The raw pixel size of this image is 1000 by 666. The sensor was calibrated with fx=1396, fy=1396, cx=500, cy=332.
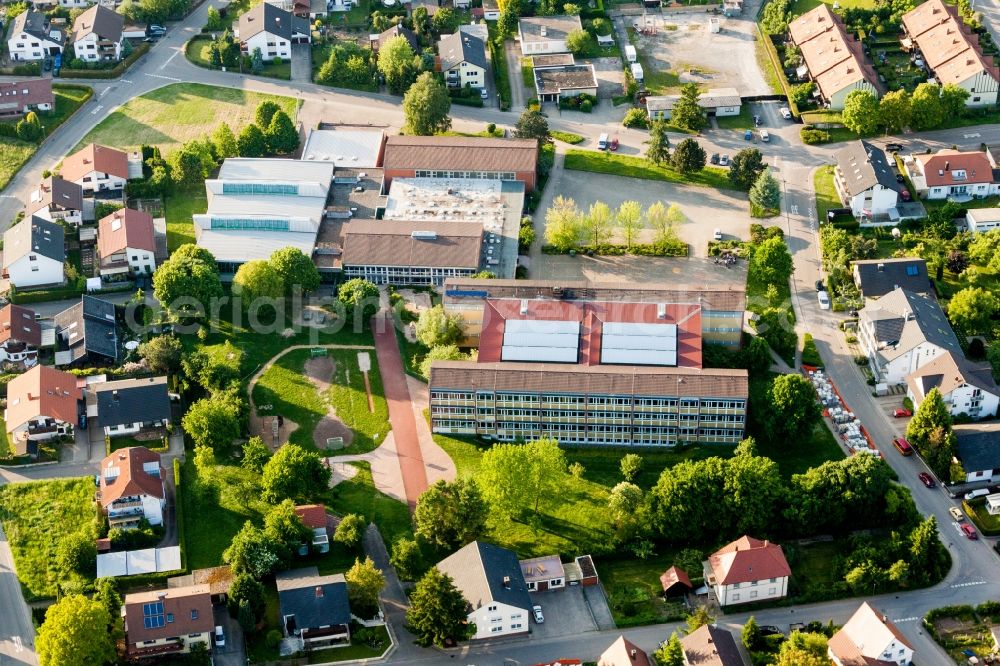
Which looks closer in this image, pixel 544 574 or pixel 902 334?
pixel 544 574

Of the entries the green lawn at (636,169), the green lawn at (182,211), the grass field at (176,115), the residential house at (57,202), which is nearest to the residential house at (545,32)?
the green lawn at (636,169)

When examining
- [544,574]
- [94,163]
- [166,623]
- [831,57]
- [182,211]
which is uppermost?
[831,57]

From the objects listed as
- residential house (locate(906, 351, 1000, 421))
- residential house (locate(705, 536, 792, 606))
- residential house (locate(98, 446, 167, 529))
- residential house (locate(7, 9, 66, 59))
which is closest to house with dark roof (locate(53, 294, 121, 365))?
residential house (locate(98, 446, 167, 529))

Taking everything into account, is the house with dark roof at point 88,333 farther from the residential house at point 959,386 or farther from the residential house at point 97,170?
the residential house at point 959,386

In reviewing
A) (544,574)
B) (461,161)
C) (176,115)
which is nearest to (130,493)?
(544,574)

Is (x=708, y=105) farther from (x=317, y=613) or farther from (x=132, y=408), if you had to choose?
(x=317, y=613)

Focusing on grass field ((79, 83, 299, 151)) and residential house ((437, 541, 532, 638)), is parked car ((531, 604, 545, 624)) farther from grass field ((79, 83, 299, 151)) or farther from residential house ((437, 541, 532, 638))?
grass field ((79, 83, 299, 151))

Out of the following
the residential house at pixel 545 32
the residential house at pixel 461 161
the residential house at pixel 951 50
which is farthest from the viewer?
the residential house at pixel 545 32
